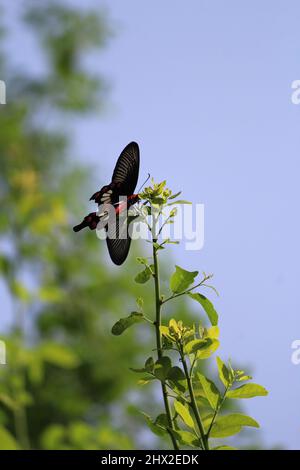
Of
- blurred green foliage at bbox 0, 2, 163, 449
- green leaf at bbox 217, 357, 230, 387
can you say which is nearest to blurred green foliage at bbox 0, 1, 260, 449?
blurred green foliage at bbox 0, 2, 163, 449

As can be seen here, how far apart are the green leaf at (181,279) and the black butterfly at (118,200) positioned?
0.08 meters

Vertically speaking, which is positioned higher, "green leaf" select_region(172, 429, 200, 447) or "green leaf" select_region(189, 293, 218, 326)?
"green leaf" select_region(189, 293, 218, 326)

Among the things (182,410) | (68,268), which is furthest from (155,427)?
(68,268)

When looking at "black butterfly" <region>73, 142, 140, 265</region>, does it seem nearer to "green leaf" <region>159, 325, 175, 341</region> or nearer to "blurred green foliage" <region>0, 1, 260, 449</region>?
→ "green leaf" <region>159, 325, 175, 341</region>

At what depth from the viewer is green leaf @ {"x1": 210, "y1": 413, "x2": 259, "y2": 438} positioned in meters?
0.48

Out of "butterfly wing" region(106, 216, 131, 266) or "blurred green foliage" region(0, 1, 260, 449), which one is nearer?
"butterfly wing" region(106, 216, 131, 266)

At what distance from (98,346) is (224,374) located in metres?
8.24

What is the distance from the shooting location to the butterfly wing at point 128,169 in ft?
1.46

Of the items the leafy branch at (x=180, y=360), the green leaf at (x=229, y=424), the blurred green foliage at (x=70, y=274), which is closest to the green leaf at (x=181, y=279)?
the leafy branch at (x=180, y=360)

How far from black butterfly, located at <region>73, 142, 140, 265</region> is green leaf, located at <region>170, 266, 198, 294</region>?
3.1 inches

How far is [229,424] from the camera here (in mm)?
482

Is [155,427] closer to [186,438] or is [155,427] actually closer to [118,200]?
[186,438]
